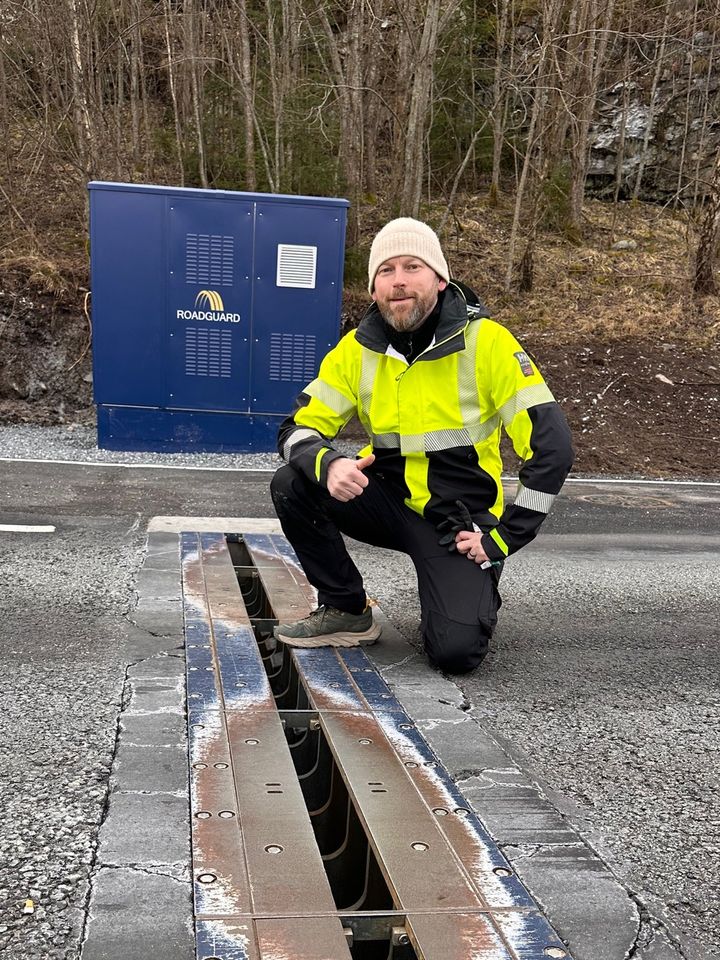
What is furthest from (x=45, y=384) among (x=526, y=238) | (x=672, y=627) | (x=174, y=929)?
(x=174, y=929)

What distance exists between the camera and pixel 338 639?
12.5 ft

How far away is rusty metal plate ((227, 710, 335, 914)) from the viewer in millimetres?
2053

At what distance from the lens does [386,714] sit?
10.2 ft

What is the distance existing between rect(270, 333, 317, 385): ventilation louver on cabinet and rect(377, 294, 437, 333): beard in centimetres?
480

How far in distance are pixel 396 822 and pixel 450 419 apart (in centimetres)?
171

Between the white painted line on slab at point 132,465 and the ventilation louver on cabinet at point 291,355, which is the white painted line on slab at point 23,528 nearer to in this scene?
the white painted line on slab at point 132,465

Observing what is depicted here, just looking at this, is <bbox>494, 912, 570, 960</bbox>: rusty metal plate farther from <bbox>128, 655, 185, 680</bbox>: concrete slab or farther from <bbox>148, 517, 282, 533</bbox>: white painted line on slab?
<bbox>148, 517, 282, 533</bbox>: white painted line on slab

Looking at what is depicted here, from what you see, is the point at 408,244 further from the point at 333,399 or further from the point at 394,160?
the point at 394,160

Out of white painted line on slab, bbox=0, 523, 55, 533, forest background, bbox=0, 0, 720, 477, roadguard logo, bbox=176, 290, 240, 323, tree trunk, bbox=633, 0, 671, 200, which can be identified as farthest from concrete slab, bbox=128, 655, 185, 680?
tree trunk, bbox=633, 0, 671, 200

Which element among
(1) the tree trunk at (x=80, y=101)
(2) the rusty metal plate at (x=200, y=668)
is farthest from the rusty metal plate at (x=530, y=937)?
(1) the tree trunk at (x=80, y=101)

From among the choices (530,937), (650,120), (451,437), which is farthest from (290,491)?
(650,120)

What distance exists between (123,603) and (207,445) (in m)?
4.37

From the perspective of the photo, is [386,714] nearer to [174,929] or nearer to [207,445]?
[174,929]

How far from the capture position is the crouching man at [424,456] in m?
3.52
